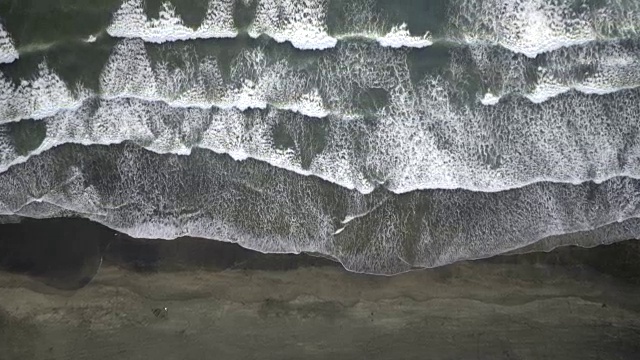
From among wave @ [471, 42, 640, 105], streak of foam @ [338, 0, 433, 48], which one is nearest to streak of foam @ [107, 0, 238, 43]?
streak of foam @ [338, 0, 433, 48]

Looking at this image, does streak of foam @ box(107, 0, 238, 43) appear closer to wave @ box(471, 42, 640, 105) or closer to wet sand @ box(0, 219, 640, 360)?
wave @ box(471, 42, 640, 105)

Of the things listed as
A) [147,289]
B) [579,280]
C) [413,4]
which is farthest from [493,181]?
[147,289]

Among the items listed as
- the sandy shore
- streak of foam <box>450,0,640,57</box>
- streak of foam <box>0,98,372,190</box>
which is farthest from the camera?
the sandy shore

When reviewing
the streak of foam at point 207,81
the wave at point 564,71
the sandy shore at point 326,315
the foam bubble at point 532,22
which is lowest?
the sandy shore at point 326,315

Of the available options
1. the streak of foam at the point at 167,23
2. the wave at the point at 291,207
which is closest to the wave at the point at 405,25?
the streak of foam at the point at 167,23

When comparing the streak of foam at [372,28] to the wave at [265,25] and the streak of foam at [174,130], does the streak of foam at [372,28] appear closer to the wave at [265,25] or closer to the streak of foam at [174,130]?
the wave at [265,25]

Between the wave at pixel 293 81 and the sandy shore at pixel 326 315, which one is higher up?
the wave at pixel 293 81

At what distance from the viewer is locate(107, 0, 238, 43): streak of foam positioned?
59cm

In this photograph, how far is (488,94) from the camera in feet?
2.04

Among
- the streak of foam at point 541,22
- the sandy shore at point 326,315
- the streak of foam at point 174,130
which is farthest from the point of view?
the sandy shore at point 326,315

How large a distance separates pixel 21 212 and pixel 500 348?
2.04ft

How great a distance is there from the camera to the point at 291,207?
76cm

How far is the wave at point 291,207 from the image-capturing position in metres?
0.74

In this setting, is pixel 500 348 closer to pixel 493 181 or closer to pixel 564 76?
pixel 493 181
